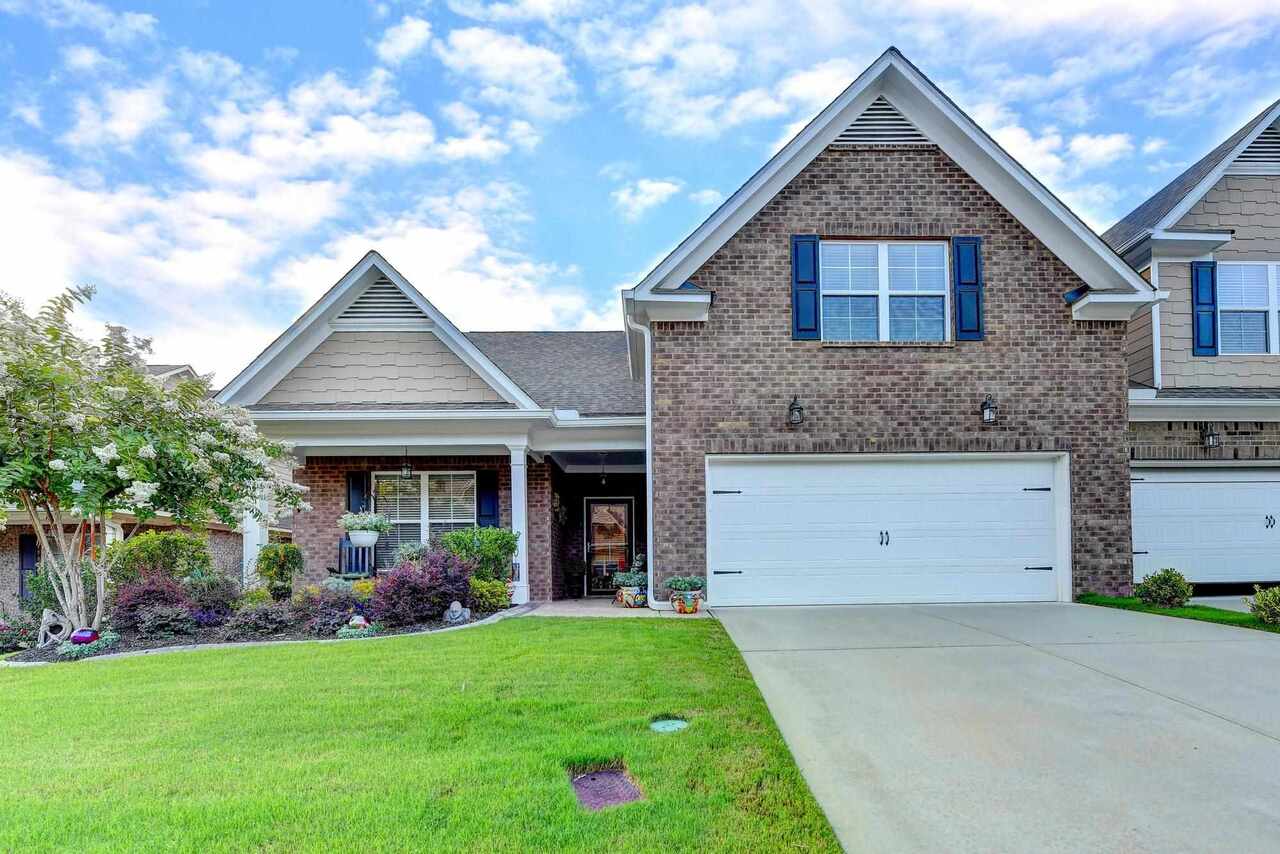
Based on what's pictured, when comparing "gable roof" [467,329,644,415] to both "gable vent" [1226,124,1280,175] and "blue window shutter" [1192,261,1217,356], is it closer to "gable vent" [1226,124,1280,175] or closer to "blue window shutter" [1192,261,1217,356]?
"blue window shutter" [1192,261,1217,356]

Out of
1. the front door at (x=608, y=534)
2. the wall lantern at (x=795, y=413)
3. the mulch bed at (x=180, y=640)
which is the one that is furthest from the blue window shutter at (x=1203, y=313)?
the mulch bed at (x=180, y=640)

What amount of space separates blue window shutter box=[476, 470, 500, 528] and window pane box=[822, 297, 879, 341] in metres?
5.77

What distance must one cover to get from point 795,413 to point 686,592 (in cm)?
268

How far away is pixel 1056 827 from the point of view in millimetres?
3154

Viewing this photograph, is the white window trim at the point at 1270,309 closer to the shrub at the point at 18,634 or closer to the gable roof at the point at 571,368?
the gable roof at the point at 571,368

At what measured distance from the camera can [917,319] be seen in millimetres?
10297

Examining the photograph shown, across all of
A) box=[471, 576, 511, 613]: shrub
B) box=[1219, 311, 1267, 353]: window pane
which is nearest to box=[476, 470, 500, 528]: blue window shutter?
box=[471, 576, 511, 613]: shrub

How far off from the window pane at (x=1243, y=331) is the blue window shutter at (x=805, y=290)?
642 cm

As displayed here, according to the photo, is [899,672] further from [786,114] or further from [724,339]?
[786,114]

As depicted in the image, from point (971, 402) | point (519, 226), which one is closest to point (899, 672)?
point (971, 402)

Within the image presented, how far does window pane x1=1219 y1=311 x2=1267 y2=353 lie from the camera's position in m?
11.4

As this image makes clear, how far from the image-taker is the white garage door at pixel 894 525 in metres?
10.2

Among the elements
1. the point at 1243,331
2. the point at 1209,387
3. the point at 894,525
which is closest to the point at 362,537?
the point at 894,525

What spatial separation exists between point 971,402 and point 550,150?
1071 centimetres
